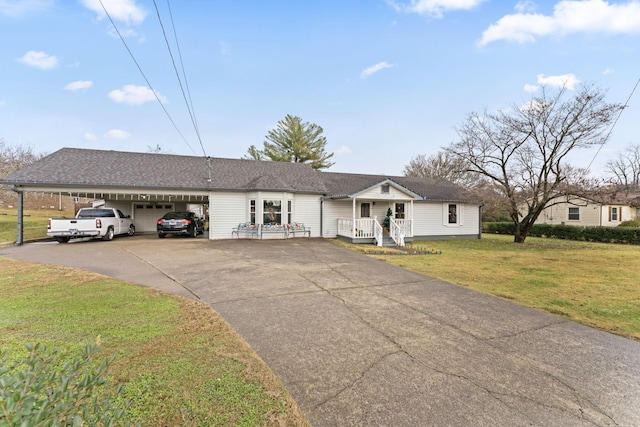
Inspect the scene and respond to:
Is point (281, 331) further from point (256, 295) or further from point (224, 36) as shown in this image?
point (224, 36)

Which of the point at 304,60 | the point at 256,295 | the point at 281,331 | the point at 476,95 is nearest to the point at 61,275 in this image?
the point at 256,295

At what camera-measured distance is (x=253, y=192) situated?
1636 cm

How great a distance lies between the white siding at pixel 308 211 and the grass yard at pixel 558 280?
4.99 metres

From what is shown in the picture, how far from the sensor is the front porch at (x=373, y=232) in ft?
50.6

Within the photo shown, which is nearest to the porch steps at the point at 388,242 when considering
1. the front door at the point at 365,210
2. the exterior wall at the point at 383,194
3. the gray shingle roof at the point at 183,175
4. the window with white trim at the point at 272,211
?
the exterior wall at the point at 383,194

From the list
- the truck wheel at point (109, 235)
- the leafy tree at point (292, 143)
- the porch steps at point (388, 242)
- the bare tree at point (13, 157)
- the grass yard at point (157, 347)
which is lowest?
the grass yard at point (157, 347)

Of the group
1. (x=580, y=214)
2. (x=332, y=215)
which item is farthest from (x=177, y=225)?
(x=580, y=214)

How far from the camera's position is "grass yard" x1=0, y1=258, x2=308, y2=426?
101 inches

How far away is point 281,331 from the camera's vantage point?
14.3 ft

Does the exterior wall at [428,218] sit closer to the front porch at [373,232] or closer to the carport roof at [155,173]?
the front porch at [373,232]

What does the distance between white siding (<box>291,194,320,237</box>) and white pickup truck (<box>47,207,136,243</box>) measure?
9.53 meters

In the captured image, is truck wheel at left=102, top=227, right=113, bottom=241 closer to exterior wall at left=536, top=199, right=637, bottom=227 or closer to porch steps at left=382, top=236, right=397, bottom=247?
porch steps at left=382, top=236, right=397, bottom=247

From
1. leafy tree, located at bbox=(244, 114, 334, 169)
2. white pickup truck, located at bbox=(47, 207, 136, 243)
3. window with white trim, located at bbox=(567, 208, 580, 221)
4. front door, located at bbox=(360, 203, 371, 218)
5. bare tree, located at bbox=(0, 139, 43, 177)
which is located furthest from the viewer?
leafy tree, located at bbox=(244, 114, 334, 169)

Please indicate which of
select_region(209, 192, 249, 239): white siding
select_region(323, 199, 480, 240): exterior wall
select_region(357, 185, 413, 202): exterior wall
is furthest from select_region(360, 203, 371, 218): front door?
select_region(209, 192, 249, 239): white siding
